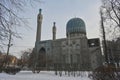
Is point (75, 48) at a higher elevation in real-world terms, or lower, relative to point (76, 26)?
lower

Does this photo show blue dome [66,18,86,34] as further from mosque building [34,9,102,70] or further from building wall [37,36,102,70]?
building wall [37,36,102,70]

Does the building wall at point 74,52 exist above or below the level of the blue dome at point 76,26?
below

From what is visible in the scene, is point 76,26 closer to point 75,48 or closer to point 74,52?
point 75,48

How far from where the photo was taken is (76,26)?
5916cm

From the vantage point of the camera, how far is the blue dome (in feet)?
194

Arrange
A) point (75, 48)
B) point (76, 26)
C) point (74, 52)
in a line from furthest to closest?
point (76, 26), point (75, 48), point (74, 52)

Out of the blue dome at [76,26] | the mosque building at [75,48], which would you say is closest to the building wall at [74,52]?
the mosque building at [75,48]

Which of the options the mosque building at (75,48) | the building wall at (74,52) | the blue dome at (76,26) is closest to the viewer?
the building wall at (74,52)

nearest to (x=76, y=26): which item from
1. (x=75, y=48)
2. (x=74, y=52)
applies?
(x=75, y=48)

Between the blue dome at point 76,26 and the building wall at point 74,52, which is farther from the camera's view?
the blue dome at point 76,26

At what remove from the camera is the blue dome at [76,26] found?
194 ft

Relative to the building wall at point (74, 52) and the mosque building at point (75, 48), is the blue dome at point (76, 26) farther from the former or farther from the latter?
the building wall at point (74, 52)

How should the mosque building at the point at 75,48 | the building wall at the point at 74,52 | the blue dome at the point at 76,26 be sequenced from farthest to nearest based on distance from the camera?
1. the blue dome at the point at 76,26
2. the mosque building at the point at 75,48
3. the building wall at the point at 74,52

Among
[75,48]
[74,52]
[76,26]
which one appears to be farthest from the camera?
[76,26]
